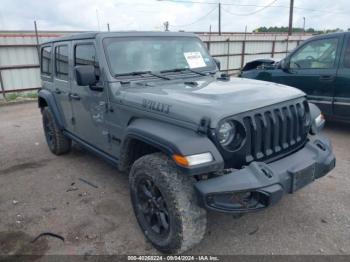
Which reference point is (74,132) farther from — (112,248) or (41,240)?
(112,248)

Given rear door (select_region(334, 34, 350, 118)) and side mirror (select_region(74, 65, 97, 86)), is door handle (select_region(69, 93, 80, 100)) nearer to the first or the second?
side mirror (select_region(74, 65, 97, 86))

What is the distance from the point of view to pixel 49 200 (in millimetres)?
3840

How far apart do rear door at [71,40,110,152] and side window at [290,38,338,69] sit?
417 centimetres

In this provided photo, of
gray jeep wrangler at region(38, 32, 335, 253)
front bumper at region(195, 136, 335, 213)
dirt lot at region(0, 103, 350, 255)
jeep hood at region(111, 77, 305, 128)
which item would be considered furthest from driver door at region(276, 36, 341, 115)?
front bumper at region(195, 136, 335, 213)

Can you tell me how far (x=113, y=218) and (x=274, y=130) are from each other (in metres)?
1.93

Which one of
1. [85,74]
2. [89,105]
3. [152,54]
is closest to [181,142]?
[85,74]

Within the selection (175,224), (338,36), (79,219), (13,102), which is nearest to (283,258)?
(175,224)

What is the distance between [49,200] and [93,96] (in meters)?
1.41

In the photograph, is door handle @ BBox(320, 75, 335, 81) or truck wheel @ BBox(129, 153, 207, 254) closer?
truck wheel @ BBox(129, 153, 207, 254)

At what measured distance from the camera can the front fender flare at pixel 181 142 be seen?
90.2 inches

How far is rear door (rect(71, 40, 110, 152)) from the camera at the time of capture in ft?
11.7

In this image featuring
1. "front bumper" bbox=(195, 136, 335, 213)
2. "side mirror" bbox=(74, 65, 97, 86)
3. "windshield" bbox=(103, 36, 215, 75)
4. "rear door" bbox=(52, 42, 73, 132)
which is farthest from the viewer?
"rear door" bbox=(52, 42, 73, 132)

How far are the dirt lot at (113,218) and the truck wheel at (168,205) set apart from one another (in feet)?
0.89

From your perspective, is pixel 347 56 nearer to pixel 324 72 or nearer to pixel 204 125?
pixel 324 72
